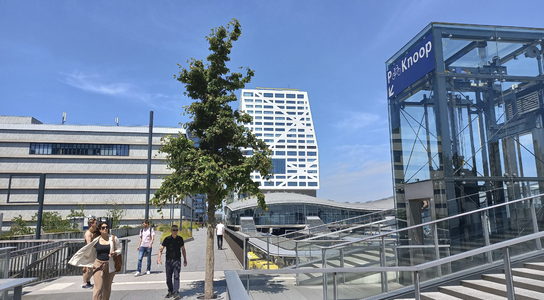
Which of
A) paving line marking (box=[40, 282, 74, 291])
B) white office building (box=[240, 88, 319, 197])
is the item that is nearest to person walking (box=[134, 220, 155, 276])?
paving line marking (box=[40, 282, 74, 291])

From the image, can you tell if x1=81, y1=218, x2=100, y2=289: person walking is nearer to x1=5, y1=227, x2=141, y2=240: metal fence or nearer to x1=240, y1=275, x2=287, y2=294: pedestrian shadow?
x1=240, y1=275, x2=287, y2=294: pedestrian shadow

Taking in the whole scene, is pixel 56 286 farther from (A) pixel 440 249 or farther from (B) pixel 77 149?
(B) pixel 77 149

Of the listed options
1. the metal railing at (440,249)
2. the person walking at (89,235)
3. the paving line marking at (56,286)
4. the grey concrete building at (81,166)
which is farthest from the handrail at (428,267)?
the grey concrete building at (81,166)

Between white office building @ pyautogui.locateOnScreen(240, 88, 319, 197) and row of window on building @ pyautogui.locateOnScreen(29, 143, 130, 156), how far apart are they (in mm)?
58219

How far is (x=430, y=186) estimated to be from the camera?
10.3 meters

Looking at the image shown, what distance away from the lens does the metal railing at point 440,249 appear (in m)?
5.46

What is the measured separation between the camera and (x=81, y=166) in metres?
68.8

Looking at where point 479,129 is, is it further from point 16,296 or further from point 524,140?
point 16,296

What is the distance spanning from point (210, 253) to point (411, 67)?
8.31m

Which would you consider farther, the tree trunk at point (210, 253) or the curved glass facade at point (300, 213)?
the curved glass facade at point (300, 213)

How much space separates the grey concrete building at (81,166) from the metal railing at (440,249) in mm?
62471

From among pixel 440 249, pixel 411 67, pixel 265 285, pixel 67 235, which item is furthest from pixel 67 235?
pixel 265 285

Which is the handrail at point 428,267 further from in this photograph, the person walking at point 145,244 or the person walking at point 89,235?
the person walking at point 145,244

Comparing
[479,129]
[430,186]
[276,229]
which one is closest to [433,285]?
[430,186]
